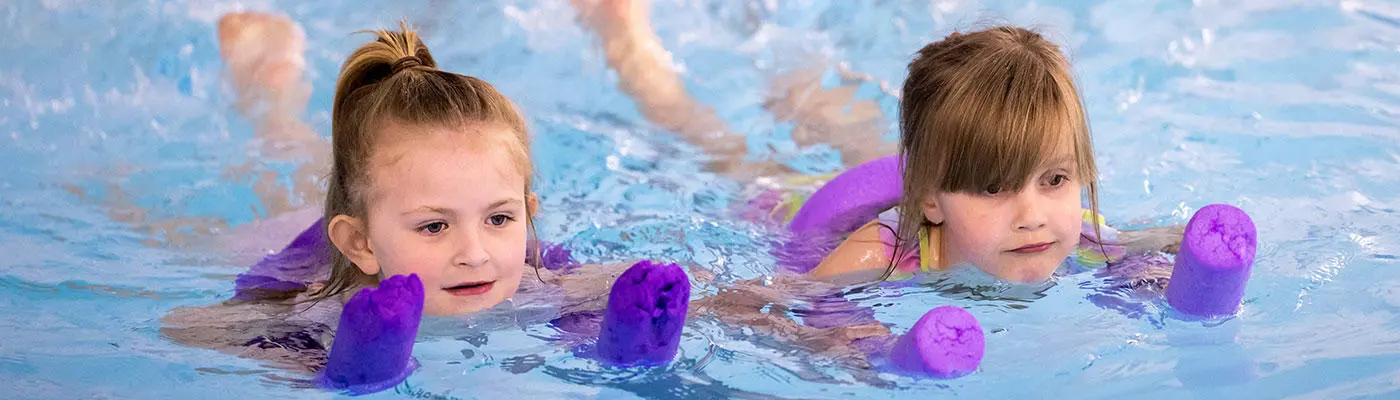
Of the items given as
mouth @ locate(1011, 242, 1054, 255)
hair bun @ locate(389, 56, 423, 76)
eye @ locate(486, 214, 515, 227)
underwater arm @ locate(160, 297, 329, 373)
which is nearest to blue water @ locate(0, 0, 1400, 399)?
underwater arm @ locate(160, 297, 329, 373)

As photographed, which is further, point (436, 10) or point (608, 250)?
point (436, 10)

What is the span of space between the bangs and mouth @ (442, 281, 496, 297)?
0.84 m

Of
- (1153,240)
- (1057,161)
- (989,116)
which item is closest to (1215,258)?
(1057,161)

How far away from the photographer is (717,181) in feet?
12.5

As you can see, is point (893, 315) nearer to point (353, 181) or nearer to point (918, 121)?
point (918, 121)

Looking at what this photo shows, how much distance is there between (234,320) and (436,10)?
2716 millimetres

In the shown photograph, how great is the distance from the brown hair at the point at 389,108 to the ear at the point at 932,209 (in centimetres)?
73

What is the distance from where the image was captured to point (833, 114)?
4.19 metres

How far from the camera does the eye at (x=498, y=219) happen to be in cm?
248

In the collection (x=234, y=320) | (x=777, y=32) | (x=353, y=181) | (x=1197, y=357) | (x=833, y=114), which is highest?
(x=777, y=32)

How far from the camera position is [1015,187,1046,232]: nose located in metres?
2.60

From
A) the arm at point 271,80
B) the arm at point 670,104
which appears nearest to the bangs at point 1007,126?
the arm at point 670,104

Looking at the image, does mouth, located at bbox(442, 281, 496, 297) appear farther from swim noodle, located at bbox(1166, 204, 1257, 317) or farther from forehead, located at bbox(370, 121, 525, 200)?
swim noodle, located at bbox(1166, 204, 1257, 317)

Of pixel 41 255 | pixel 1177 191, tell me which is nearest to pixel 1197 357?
pixel 1177 191
